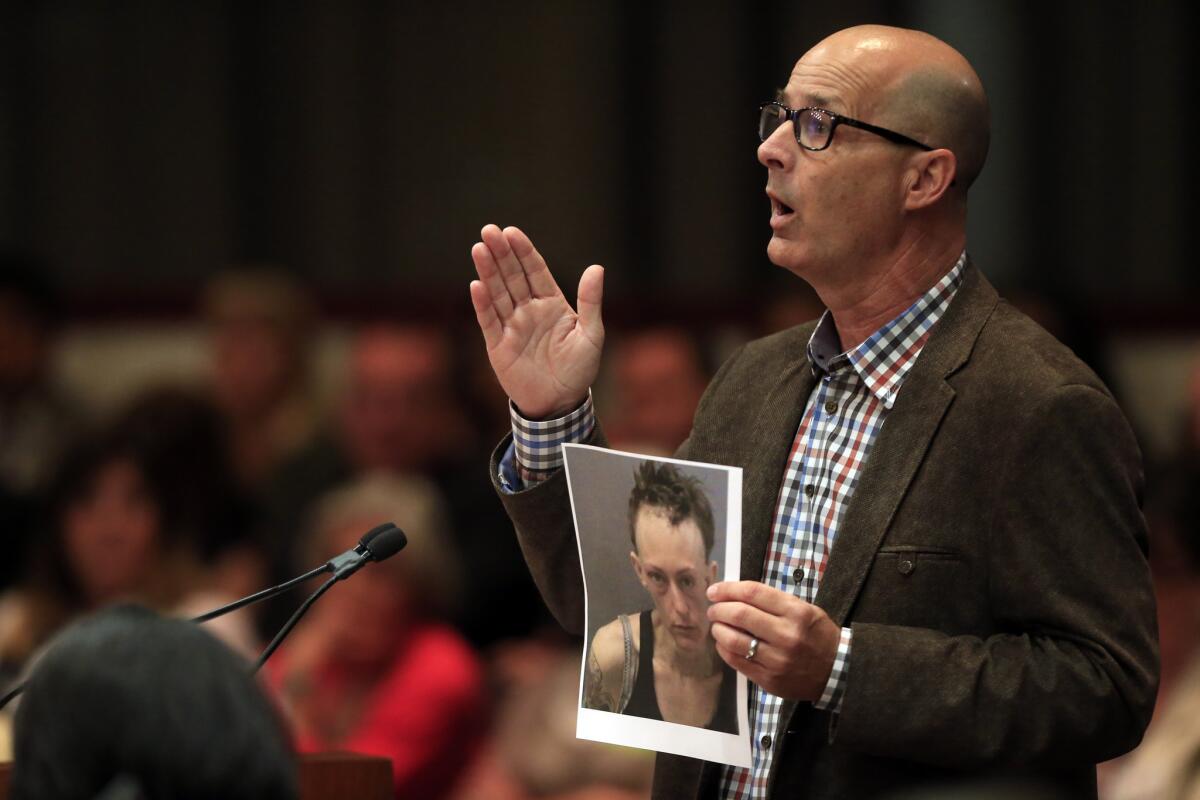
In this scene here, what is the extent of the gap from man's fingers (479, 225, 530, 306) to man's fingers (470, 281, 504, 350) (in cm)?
3

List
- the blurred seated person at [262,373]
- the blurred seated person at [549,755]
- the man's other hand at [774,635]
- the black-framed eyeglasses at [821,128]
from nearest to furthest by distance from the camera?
the man's other hand at [774,635] < the black-framed eyeglasses at [821,128] < the blurred seated person at [549,755] < the blurred seated person at [262,373]

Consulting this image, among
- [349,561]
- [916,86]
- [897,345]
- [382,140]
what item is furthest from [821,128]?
[382,140]

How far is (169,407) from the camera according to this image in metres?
4.38

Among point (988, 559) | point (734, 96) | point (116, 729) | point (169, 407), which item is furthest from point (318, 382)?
point (116, 729)

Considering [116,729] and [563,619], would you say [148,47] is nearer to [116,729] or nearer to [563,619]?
[563,619]

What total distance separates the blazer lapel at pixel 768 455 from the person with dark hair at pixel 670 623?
0.13 meters

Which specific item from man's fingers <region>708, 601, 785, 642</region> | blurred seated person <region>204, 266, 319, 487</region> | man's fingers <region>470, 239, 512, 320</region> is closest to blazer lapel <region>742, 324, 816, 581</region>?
man's fingers <region>708, 601, 785, 642</region>

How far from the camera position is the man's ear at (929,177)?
82.7 inches

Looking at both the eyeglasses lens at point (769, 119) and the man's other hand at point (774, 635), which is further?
the eyeglasses lens at point (769, 119)

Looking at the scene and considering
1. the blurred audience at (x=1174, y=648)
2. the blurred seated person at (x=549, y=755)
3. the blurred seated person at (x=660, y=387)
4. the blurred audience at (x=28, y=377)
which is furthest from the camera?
the blurred audience at (x=28, y=377)

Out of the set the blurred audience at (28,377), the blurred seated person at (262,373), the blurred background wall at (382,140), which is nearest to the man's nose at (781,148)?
the blurred seated person at (262,373)

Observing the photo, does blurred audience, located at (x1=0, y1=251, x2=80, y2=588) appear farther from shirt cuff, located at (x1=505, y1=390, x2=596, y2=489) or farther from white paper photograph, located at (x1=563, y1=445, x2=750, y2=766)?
white paper photograph, located at (x1=563, y1=445, x2=750, y2=766)

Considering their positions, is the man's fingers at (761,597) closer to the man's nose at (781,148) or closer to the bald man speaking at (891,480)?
the bald man speaking at (891,480)

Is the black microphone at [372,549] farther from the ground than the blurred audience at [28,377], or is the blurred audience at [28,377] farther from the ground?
the black microphone at [372,549]
